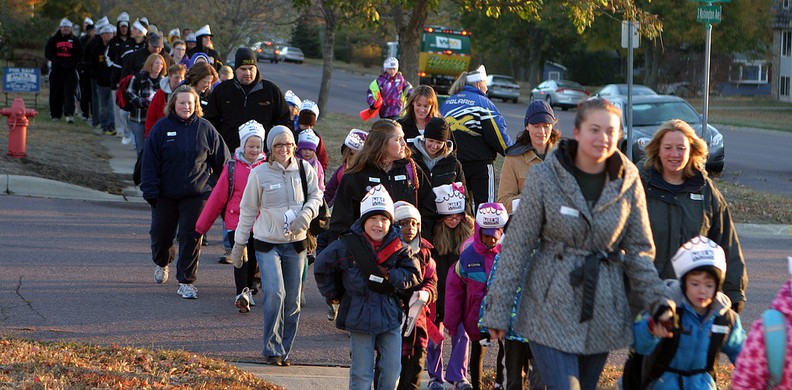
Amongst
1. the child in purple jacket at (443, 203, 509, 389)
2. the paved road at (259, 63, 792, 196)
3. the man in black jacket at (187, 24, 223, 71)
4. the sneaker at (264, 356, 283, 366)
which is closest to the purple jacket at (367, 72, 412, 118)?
the man in black jacket at (187, 24, 223, 71)

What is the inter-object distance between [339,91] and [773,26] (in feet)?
95.6

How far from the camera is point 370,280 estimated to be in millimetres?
6477

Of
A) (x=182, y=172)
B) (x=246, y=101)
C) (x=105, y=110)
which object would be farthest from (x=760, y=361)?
(x=105, y=110)

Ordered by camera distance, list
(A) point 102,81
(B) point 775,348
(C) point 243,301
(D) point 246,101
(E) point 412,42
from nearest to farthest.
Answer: (B) point 775,348 → (C) point 243,301 → (D) point 246,101 → (E) point 412,42 → (A) point 102,81

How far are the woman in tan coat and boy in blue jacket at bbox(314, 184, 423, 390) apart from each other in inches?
72.1

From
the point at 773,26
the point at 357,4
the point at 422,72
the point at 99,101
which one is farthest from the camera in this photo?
the point at 773,26

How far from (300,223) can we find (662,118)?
1622 cm

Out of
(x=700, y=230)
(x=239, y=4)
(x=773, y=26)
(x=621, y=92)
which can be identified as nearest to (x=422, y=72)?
(x=621, y=92)

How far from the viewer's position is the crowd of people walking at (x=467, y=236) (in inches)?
191

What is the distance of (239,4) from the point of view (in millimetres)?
28578

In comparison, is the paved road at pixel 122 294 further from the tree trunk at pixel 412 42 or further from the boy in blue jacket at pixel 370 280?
the tree trunk at pixel 412 42

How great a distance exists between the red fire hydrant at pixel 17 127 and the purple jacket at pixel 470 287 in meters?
11.0

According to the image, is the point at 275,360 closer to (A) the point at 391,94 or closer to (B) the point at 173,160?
(B) the point at 173,160

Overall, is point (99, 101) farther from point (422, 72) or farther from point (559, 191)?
point (422, 72)
